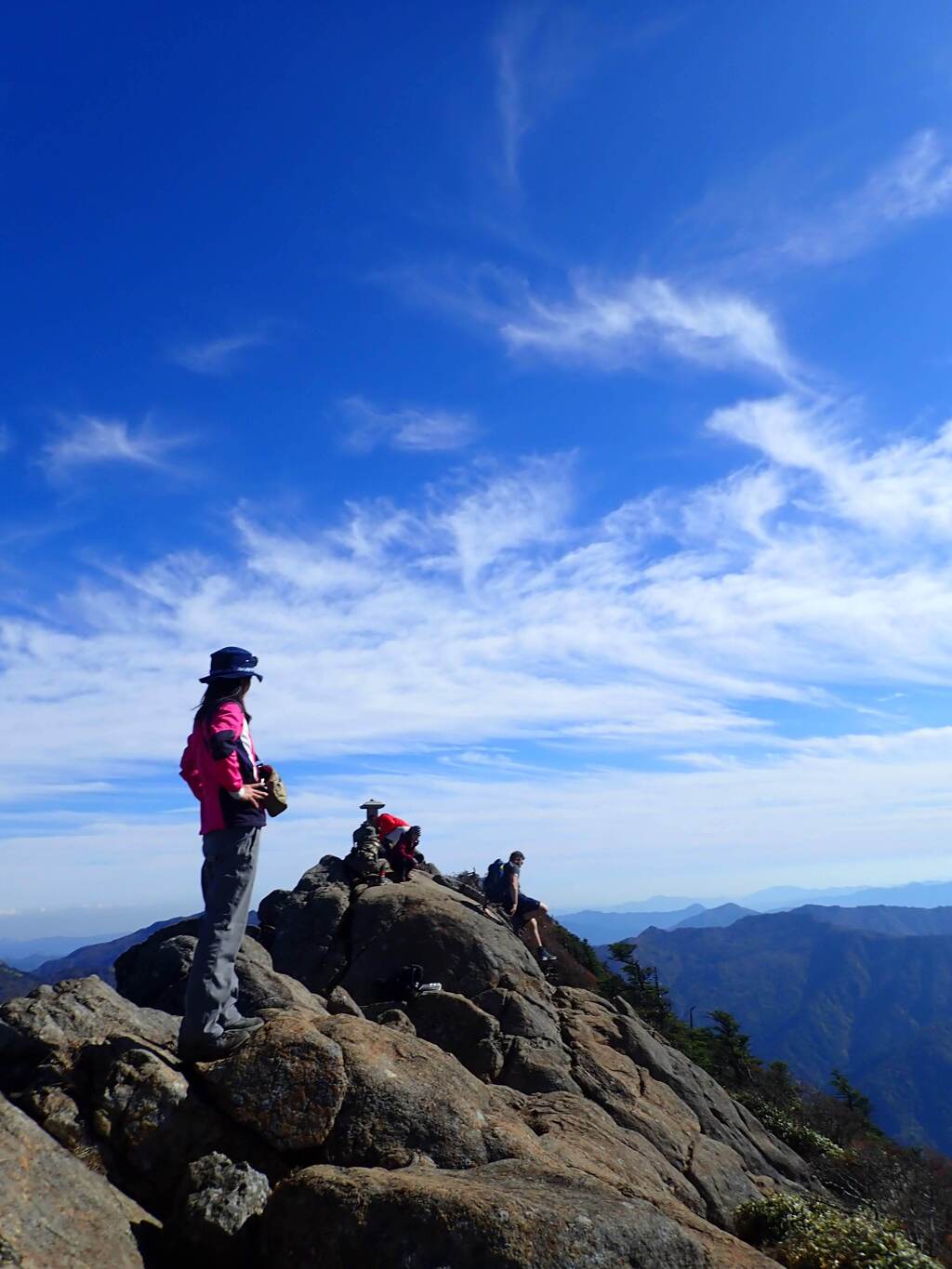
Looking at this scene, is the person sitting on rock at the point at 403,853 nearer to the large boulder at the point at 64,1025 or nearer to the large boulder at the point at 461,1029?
the large boulder at the point at 461,1029

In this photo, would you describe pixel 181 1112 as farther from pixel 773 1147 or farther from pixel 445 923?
pixel 773 1147

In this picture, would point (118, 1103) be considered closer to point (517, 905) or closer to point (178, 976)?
point (178, 976)

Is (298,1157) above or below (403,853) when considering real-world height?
below

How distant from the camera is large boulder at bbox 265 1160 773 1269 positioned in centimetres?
670

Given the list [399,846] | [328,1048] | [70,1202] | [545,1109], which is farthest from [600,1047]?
[70,1202]

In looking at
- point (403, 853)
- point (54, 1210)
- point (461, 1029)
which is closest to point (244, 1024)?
point (54, 1210)

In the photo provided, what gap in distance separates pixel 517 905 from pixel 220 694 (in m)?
21.4

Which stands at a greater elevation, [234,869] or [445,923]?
[234,869]

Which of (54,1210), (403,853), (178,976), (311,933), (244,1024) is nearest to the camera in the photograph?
(54,1210)

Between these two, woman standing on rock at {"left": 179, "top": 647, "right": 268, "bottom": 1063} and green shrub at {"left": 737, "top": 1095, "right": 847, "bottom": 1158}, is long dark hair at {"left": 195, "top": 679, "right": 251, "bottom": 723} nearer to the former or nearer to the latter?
woman standing on rock at {"left": 179, "top": 647, "right": 268, "bottom": 1063}

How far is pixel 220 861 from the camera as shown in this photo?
8.98m

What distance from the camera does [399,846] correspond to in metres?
26.2

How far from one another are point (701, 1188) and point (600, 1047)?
4572 mm

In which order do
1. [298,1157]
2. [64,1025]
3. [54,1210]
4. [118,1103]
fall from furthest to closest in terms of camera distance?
[64,1025]
[298,1157]
[118,1103]
[54,1210]
